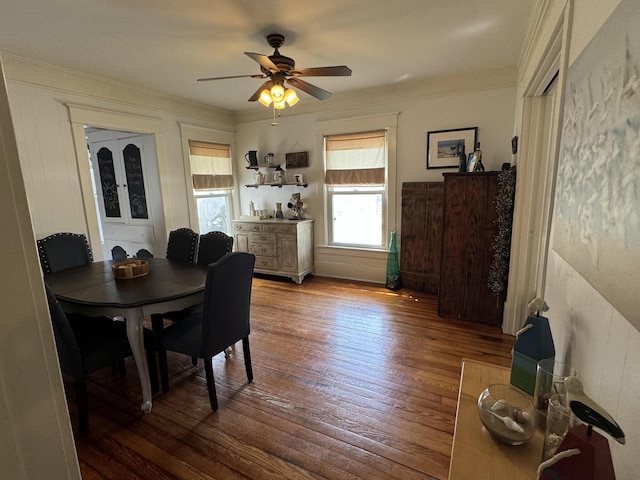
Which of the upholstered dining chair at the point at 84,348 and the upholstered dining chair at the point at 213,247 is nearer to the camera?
the upholstered dining chair at the point at 84,348

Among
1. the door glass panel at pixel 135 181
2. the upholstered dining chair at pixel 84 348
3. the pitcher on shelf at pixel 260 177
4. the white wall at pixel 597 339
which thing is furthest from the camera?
the pitcher on shelf at pixel 260 177

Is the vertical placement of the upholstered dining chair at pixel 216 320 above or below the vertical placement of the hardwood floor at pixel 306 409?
above

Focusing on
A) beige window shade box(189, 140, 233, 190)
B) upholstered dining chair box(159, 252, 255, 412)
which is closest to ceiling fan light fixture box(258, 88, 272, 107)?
upholstered dining chair box(159, 252, 255, 412)

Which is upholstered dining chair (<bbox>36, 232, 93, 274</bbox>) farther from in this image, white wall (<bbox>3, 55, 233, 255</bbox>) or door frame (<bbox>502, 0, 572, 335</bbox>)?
door frame (<bbox>502, 0, 572, 335</bbox>)

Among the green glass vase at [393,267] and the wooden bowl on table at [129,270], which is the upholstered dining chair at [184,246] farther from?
the green glass vase at [393,267]

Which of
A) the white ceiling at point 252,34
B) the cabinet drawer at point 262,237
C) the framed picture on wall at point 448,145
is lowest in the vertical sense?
the cabinet drawer at point 262,237

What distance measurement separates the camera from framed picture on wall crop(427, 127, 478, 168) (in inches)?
143

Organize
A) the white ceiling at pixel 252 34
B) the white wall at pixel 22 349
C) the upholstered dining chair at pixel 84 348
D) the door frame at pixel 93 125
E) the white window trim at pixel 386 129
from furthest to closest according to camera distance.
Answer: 1. the white window trim at pixel 386 129
2. the door frame at pixel 93 125
3. the white ceiling at pixel 252 34
4. the upholstered dining chair at pixel 84 348
5. the white wall at pixel 22 349

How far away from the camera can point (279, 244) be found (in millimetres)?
4543

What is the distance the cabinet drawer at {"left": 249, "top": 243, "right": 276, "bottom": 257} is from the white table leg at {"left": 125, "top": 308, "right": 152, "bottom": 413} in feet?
8.70

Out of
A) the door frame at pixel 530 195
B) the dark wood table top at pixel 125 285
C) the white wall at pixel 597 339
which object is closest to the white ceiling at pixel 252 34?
the door frame at pixel 530 195

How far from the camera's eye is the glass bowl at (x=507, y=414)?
3.01 ft

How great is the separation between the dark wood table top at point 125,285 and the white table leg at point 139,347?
0.10 m

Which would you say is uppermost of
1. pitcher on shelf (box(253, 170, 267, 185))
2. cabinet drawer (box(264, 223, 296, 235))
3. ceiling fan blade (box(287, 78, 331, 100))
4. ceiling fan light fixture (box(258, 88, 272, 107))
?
ceiling fan blade (box(287, 78, 331, 100))
